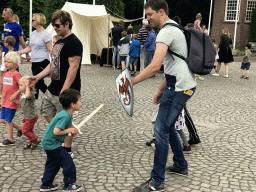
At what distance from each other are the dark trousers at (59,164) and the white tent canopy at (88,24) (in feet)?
38.7

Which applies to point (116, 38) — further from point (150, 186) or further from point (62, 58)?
point (150, 186)

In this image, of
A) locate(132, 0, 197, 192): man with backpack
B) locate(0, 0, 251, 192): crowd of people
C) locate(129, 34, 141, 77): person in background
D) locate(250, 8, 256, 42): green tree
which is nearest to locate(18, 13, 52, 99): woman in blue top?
locate(0, 0, 251, 192): crowd of people

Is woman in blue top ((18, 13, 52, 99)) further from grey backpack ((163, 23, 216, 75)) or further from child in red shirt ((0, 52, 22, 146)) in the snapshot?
grey backpack ((163, 23, 216, 75))

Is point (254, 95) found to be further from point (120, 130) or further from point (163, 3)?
point (163, 3)

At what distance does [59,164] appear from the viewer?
3.28m

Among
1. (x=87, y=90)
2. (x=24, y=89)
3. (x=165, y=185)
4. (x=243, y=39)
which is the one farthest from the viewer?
(x=243, y=39)

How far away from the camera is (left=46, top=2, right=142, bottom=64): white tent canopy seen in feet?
47.6

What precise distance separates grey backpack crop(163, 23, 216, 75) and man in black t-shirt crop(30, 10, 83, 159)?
1281mm

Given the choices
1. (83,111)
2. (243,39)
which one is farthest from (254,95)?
(243,39)

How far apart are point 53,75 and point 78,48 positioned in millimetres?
467

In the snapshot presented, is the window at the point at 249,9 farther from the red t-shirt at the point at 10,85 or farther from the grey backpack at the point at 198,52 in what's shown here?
the grey backpack at the point at 198,52

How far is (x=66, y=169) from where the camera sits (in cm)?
324

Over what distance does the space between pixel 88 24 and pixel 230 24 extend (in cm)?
2194

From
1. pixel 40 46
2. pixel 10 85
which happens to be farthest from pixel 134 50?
pixel 10 85
